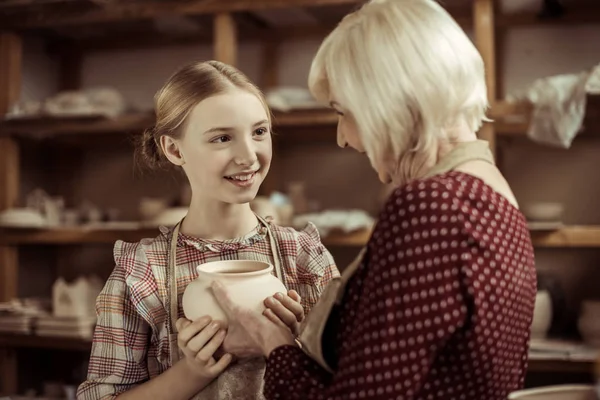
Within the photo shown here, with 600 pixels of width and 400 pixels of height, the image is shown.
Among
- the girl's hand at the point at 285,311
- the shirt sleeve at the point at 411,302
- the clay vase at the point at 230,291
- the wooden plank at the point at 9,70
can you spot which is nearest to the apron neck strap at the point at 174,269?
the clay vase at the point at 230,291

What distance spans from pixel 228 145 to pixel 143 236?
6.63 ft

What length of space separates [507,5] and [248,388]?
8.57ft

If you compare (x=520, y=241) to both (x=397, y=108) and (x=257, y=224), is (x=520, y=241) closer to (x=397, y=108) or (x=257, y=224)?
(x=397, y=108)

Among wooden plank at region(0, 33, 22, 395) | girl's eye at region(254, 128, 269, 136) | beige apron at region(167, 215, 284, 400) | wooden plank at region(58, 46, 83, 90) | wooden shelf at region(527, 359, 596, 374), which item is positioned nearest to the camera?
beige apron at region(167, 215, 284, 400)

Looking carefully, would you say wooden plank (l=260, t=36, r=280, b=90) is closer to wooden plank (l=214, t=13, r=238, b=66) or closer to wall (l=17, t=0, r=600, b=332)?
wall (l=17, t=0, r=600, b=332)

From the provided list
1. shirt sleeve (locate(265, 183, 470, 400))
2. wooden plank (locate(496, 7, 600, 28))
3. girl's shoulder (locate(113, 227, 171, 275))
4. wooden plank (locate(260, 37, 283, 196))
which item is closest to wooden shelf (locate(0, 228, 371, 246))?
wooden plank (locate(260, 37, 283, 196))

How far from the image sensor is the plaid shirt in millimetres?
1408

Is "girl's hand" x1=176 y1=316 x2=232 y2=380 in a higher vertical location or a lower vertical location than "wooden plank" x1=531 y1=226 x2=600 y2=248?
lower

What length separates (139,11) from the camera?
339 cm

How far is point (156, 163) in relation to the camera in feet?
5.51

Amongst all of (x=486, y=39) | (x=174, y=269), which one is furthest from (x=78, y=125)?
(x=174, y=269)

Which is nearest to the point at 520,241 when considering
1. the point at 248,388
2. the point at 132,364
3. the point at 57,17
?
the point at 248,388

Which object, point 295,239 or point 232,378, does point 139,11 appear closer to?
point 295,239

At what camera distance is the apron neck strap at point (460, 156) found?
1.06 meters
